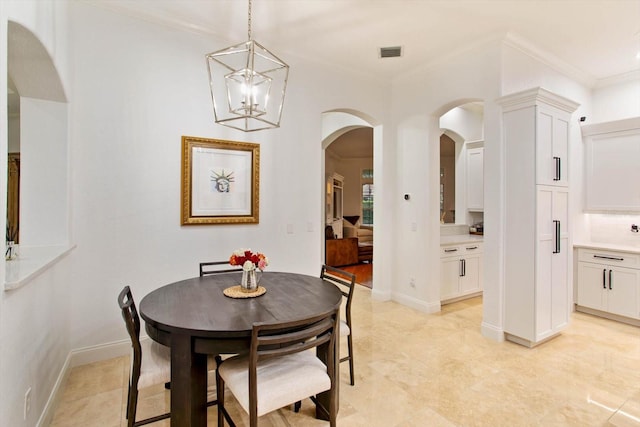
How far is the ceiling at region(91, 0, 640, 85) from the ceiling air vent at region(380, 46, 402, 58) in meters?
0.06

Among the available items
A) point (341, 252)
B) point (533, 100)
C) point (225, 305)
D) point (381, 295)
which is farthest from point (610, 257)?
point (341, 252)

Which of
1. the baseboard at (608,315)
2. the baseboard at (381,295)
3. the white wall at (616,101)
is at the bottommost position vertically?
the baseboard at (608,315)

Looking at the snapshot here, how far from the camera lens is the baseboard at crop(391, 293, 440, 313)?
421cm

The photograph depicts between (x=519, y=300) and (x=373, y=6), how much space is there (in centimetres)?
313

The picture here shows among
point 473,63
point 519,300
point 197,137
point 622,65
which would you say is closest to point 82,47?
point 197,137

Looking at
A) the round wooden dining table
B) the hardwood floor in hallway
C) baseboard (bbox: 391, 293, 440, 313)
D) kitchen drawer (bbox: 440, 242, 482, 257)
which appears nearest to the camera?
the round wooden dining table

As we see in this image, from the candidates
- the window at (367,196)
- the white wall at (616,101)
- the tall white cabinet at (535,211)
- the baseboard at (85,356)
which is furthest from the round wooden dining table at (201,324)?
the window at (367,196)

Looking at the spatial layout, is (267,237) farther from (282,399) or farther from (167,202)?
(282,399)

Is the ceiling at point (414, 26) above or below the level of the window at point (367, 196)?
above

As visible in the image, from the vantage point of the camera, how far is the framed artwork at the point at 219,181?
3293 mm

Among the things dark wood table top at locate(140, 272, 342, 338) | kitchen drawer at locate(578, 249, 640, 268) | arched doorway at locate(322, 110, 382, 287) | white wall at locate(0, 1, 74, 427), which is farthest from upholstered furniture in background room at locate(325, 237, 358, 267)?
white wall at locate(0, 1, 74, 427)

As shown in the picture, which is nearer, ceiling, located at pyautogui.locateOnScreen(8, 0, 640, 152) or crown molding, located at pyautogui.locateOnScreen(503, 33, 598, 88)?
ceiling, located at pyautogui.locateOnScreen(8, 0, 640, 152)

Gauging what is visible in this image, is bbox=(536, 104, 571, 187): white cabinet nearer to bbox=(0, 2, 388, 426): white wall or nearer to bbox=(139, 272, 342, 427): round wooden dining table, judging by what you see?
bbox=(139, 272, 342, 427): round wooden dining table

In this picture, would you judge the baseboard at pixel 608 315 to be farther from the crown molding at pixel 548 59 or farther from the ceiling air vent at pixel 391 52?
the ceiling air vent at pixel 391 52
